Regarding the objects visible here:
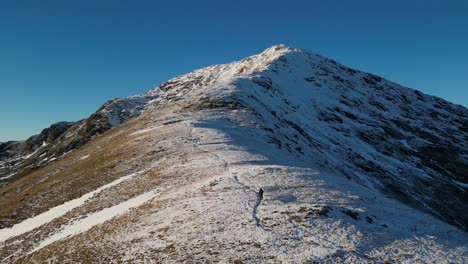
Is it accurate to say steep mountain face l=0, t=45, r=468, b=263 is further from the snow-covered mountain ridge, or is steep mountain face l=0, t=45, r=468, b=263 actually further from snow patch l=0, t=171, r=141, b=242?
the snow-covered mountain ridge

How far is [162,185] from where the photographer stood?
3653cm

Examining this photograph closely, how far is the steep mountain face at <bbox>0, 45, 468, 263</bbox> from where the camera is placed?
2436 cm

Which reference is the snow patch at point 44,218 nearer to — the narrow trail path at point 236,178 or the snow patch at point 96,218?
the snow patch at point 96,218

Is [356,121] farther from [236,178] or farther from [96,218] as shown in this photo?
[96,218]

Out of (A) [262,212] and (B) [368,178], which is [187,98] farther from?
(A) [262,212]

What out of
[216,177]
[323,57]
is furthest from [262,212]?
[323,57]

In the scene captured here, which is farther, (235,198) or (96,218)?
(96,218)

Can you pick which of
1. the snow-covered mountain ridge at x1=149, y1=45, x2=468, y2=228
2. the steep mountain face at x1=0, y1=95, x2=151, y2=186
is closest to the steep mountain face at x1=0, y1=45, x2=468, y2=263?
the snow-covered mountain ridge at x1=149, y1=45, x2=468, y2=228

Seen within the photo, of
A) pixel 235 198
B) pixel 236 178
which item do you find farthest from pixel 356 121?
pixel 235 198

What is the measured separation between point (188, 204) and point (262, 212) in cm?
627

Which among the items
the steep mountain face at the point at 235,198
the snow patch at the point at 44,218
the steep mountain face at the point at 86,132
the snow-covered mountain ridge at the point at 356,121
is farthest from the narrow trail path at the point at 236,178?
the steep mountain face at the point at 86,132

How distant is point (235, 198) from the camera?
99.2 feet

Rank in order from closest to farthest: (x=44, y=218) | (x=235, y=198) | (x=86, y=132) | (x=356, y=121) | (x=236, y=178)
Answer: (x=235, y=198) → (x=236, y=178) → (x=44, y=218) → (x=356, y=121) → (x=86, y=132)

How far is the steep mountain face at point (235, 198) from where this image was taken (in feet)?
79.9
